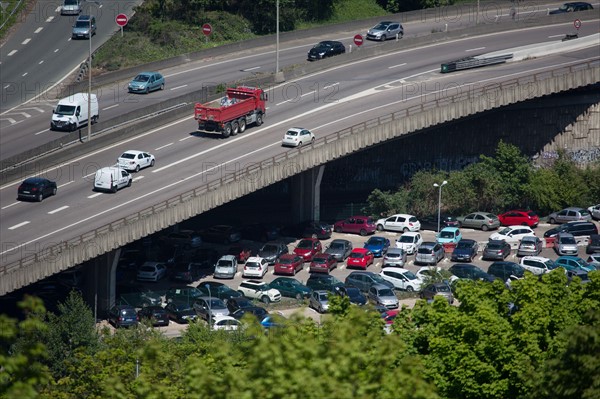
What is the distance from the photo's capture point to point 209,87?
87.6m

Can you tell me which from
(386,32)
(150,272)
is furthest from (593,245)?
(386,32)

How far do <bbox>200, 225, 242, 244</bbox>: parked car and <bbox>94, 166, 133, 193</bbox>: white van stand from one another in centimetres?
788

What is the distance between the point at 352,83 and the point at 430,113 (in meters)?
11.8

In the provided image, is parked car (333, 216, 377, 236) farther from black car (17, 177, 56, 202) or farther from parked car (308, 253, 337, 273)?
black car (17, 177, 56, 202)

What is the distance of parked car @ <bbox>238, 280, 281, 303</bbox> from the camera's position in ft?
218

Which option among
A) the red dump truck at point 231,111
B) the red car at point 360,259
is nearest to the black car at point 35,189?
the red dump truck at point 231,111

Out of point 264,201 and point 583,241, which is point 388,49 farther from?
point 583,241

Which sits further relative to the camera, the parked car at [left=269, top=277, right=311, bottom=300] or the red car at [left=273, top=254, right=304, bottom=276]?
the red car at [left=273, top=254, right=304, bottom=276]

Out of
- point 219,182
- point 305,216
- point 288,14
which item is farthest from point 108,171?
point 288,14

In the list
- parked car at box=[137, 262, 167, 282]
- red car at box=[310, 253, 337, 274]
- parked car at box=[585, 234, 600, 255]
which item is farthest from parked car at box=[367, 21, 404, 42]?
parked car at box=[137, 262, 167, 282]

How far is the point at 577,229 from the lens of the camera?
76875 mm

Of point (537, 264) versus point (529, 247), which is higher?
point (537, 264)

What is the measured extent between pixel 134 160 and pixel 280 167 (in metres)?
9.31

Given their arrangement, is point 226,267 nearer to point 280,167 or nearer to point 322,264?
point 322,264
